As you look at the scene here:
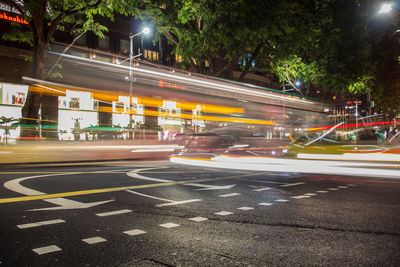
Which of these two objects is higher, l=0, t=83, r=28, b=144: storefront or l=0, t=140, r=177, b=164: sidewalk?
l=0, t=83, r=28, b=144: storefront

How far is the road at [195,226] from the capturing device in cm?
275

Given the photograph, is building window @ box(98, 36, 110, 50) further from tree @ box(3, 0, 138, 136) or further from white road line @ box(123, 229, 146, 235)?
white road line @ box(123, 229, 146, 235)

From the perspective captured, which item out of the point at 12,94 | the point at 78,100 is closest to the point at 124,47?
the point at 12,94

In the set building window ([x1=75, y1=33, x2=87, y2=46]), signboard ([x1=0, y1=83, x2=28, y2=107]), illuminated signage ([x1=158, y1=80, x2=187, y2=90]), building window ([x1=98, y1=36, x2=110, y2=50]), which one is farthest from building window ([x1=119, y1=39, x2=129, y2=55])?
illuminated signage ([x1=158, y1=80, x2=187, y2=90])

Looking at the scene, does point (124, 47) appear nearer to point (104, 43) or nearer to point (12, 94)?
point (104, 43)

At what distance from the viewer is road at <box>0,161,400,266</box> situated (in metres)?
2.75

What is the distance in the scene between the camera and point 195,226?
380 centimetres

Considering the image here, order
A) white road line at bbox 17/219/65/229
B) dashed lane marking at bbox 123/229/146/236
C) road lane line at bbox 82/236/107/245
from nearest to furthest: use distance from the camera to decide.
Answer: road lane line at bbox 82/236/107/245, dashed lane marking at bbox 123/229/146/236, white road line at bbox 17/219/65/229

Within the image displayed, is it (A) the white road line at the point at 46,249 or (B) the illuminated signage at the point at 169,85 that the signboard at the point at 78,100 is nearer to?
(B) the illuminated signage at the point at 169,85

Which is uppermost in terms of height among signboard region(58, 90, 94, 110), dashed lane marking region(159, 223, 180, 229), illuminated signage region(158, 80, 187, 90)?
illuminated signage region(158, 80, 187, 90)

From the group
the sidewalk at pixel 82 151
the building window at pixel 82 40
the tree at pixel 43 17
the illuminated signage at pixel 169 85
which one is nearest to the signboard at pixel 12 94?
the tree at pixel 43 17

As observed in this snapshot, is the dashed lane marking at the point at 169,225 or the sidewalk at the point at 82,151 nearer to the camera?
the dashed lane marking at the point at 169,225

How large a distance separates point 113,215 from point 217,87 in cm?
1152

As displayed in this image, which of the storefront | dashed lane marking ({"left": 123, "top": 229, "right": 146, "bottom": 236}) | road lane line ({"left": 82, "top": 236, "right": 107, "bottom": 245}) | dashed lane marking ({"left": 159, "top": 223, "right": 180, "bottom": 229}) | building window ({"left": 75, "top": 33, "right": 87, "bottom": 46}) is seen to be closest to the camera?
road lane line ({"left": 82, "top": 236, "right": 107, "bottom": 245})
